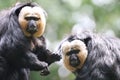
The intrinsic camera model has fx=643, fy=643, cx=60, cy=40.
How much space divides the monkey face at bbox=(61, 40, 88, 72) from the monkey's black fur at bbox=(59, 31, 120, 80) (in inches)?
2.9

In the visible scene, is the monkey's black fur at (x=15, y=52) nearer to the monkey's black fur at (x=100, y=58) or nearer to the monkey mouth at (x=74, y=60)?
the monkey mouth at (x=74, y=60)

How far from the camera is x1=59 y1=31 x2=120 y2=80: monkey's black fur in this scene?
33.4 feet

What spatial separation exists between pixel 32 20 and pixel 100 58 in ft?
4.13

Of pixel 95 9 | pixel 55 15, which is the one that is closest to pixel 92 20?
pixel 95 9

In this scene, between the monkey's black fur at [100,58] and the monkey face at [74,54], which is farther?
the monkey face at [74,54]

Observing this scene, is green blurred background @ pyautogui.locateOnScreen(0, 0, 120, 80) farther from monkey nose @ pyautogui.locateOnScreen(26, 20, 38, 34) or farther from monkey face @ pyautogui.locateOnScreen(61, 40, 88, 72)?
monkey nose @ pyautogui.locateOnScreen(26, 20, 38, 34)

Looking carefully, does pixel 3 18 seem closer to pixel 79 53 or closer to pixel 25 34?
pixel 25 34

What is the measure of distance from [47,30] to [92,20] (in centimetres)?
114

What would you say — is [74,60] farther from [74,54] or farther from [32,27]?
[32,27]

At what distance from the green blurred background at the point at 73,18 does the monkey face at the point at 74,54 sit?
3.57m

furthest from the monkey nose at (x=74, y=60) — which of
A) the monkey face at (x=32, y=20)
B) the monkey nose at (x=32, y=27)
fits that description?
the monkey nose at (x=32, y=27)

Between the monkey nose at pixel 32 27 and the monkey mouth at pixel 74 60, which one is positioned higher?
the monkey nose at pixel 32 27

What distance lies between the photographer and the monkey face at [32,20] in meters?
10.3

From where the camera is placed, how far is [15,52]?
10242mm
